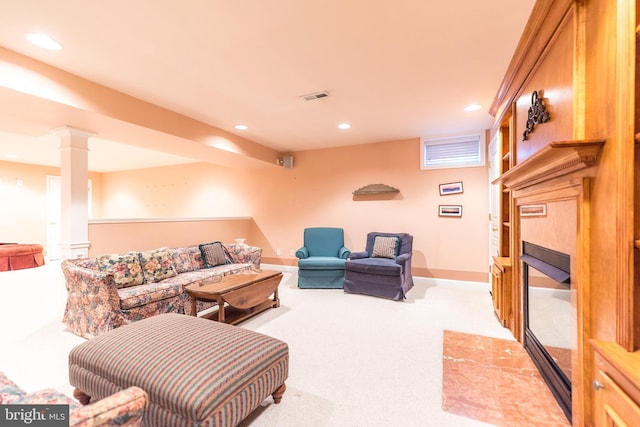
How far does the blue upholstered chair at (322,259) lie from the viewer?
14.8 feet

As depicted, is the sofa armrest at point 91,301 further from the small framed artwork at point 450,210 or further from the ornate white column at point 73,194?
the small framed artwork at point 450,210

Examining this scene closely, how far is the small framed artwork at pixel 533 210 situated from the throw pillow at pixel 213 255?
12.6 ft

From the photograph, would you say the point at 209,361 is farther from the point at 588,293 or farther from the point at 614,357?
the point at 588,293

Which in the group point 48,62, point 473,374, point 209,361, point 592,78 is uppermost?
point 48,62

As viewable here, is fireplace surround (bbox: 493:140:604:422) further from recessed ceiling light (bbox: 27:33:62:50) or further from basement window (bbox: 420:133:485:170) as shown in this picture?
recessed ceiling light (bbox: 27:33:62:50)

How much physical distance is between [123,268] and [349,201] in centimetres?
368

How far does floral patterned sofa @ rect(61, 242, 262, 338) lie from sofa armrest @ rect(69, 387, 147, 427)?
2.27 meters

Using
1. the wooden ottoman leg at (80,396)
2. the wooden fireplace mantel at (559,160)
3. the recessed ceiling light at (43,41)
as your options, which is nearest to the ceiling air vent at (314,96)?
the wooden fireplace mantel at (559,160)

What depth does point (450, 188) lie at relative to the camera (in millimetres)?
4652

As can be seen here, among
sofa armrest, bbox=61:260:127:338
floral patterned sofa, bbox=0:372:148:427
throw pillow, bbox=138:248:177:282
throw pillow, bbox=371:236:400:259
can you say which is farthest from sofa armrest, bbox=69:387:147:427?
throw pillow, bbox=371:236:400:259

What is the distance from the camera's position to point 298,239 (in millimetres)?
5934

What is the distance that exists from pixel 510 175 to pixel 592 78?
3.48ft

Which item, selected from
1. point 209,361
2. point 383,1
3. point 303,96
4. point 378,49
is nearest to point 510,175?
point 378,49

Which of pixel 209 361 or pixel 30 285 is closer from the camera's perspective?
pixel 209 361
